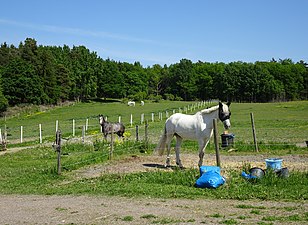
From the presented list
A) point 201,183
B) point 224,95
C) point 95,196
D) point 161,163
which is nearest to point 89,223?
point 95,196

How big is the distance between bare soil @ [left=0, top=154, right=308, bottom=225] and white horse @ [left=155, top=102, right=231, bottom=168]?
4983 mm

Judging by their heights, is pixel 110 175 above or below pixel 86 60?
below

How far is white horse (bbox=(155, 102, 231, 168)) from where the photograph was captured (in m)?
14.6

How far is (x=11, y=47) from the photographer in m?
125

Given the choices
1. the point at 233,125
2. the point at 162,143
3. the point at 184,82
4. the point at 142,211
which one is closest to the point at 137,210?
the point at 142,211

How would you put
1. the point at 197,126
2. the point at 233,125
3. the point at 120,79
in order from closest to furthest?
the point at 197,126, the point at 233,125, the point at 120,79

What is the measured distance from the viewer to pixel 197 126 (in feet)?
49.4

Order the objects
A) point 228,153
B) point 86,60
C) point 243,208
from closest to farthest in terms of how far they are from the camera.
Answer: point 243,208 → point 228,153 → point 86,60

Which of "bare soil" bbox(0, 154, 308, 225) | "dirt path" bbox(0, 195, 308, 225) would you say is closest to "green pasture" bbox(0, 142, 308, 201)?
"bare soil" bbox(0, 154, 308, 225)

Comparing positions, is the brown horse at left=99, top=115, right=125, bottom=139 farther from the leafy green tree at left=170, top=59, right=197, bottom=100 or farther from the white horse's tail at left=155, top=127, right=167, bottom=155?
the leafy green tree at left=170, top=59, right=197, bottom=100

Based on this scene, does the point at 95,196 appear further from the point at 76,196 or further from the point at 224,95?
the point at 224,95

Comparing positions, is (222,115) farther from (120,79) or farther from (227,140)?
(120,79)

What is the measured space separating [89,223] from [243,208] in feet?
11.2

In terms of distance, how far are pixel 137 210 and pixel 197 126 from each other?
644 cm
